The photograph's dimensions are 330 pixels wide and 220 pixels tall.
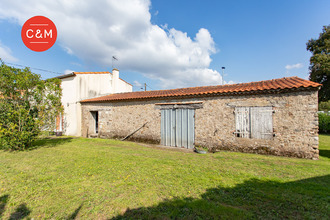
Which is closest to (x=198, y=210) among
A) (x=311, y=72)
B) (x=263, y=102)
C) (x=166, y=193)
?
(x=166, y=193)

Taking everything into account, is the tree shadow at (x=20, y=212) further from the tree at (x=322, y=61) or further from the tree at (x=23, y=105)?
the tree at (x=322, y=61)

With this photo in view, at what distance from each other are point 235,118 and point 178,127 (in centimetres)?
320

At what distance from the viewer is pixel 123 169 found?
456cm

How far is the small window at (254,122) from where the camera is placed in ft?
21.7

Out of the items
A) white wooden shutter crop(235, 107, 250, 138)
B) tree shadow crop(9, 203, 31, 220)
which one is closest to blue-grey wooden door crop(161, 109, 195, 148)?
white wooden shutter crop(235, 107, 250, 138)

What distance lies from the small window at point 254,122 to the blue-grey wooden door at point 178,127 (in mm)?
2417

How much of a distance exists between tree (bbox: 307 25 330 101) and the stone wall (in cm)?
1491

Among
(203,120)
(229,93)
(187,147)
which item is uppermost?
(229,93)

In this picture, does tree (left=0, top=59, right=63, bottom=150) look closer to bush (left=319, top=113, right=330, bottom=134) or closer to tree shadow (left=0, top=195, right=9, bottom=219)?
tree shadow (left=0, top=195, right=9, bottom=219)

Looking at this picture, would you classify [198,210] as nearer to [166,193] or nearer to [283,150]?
[166,193]

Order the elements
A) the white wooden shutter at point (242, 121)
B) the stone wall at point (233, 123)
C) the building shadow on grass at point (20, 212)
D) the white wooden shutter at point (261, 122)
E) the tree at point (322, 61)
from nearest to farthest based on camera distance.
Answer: the building shadow on grass at point (20, 212) < the stone wall at point (233, 123) < the white wooden shutter at point (261, 122) < the white wooden shutter at point (242, 121) < the tree at point (322, 61)

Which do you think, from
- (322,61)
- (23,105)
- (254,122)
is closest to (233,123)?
(254,122)

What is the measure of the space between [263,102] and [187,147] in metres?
4.54

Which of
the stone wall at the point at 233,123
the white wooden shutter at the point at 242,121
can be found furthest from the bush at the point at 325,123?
the white wooden shutter at the point at 242,121
